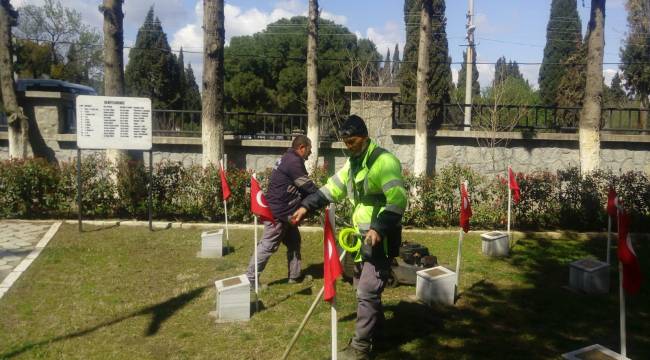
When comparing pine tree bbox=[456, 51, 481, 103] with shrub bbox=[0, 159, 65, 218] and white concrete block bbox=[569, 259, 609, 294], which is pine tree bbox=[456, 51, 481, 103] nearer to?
shrub bbox=[0, 159, 65, 218]

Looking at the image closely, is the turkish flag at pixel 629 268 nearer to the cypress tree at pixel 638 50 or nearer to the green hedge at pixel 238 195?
the green hedge at pixel 238 195

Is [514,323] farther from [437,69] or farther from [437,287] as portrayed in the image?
[437,69]

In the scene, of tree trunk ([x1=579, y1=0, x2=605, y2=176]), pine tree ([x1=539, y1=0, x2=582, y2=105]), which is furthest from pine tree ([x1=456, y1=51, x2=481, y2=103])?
tree trunk ([x1=579, y1=0, x2=605, y2=176])

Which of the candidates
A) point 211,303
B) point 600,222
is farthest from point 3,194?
point 600,222

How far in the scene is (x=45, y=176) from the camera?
9969 millimetres

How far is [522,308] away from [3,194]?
369 inches

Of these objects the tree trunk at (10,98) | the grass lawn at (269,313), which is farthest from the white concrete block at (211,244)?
the tree trunk at (10,98)

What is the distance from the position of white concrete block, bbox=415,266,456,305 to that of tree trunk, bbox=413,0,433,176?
6.38m

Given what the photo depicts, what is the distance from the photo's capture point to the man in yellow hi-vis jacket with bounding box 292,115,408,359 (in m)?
4.12

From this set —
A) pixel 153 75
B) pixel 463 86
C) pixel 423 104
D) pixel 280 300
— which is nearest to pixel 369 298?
pixel 280 300

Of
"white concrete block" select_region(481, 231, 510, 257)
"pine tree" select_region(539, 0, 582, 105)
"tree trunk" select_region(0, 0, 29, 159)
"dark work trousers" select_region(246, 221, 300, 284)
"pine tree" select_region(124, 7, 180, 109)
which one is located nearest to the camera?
"dark work trousers" select_region(246, 221, 300, 284)

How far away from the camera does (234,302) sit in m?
5.17

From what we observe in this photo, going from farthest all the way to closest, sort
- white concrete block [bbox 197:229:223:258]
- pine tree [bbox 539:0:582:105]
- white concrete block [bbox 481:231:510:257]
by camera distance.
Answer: pine tree [bbox 539:0:582:105], white concrete block [bbox 481:231:510:257], white concrete block [bbox 197:229:223:258]

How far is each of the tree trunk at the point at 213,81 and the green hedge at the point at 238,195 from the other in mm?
1086
